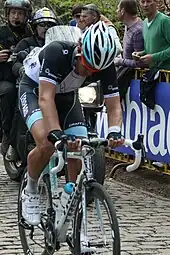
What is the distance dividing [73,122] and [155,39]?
361 centimetres

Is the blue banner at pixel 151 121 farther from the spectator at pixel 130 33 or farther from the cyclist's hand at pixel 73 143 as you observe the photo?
the cyclist's hand at pixel 73 143

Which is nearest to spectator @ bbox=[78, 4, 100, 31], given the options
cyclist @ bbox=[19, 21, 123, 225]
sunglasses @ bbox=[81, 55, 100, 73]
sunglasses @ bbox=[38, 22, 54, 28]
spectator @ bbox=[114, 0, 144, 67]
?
spectator @ bbox=[114, 0, 144, 67]

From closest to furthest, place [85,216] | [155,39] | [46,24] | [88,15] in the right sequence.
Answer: [85,216], [46,24], [155,39], [88,15]

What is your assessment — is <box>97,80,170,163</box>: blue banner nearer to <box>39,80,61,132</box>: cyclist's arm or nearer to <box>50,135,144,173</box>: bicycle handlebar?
<box>39,80,61,132</box>: cyclist's arm

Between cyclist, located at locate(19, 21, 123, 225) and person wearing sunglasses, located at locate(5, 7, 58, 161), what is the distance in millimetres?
2567

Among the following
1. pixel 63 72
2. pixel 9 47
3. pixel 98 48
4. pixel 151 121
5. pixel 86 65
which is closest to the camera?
pixel 98 48

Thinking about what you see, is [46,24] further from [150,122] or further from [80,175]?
[80,175]

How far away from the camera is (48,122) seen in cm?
543

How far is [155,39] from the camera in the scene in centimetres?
925

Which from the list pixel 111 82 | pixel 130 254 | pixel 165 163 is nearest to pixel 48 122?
pixel 111 82

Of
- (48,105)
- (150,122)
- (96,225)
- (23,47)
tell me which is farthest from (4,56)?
(96,225)

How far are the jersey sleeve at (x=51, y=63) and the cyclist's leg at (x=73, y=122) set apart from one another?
0.42m

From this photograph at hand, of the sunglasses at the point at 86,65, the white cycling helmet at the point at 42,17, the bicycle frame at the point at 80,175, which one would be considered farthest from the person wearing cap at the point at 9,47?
the sunglasses at the point at 86,65

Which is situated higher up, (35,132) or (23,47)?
(35,132)
